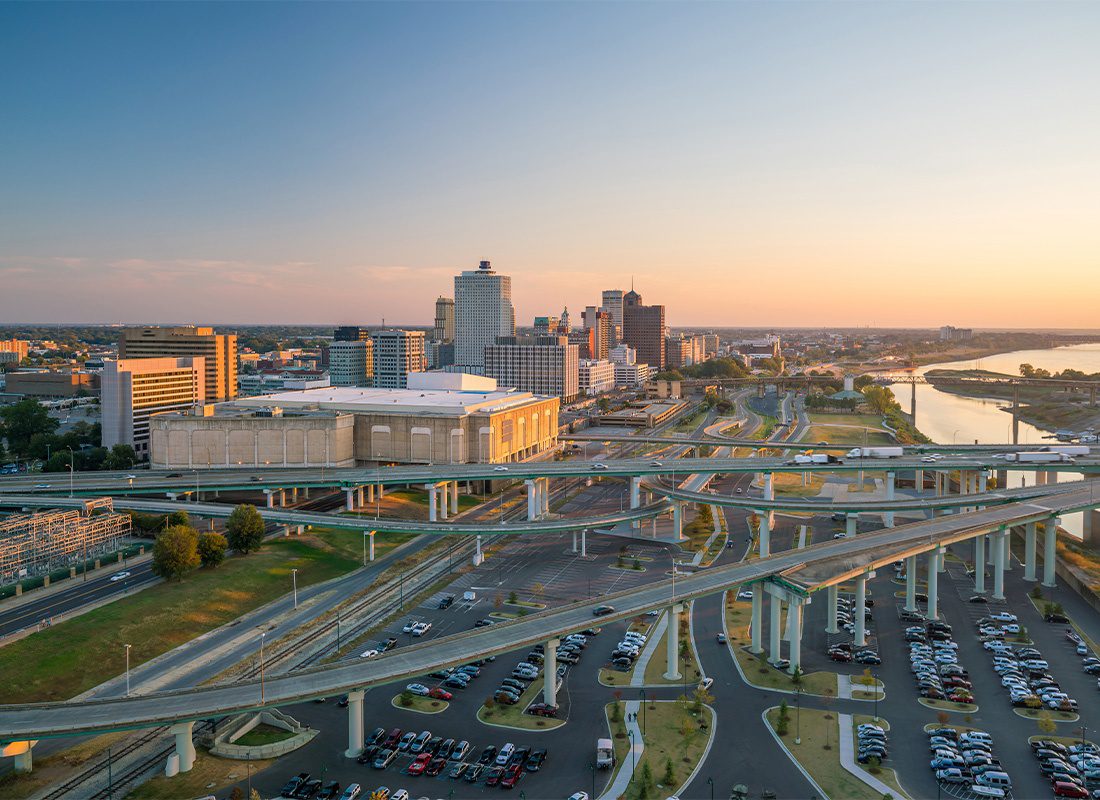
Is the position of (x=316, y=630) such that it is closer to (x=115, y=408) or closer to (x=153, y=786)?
(x=153, y=786)

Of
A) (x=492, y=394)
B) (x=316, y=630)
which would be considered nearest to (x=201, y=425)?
(x=492, y=394)

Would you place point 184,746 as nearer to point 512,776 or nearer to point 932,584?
point 512,776

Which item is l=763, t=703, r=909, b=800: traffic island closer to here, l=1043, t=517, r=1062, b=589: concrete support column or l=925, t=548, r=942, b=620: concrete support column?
l=925, t=548, r=942, b=620: concrete support column

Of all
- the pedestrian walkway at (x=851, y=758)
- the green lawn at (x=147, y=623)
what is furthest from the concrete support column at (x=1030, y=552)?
the green lawn at (x=147, y=623)

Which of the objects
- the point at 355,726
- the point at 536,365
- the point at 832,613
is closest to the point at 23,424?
the point at 355,726

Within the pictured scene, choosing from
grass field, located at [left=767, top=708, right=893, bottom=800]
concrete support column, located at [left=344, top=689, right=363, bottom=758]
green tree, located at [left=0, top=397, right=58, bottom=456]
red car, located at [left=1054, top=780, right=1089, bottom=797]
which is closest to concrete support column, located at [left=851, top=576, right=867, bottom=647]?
grass field, located at [left=767, top=708, right=893, bottom=800]
